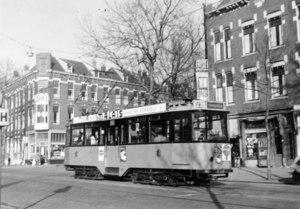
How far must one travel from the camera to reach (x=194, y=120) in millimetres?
13969

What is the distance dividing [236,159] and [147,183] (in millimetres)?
11693

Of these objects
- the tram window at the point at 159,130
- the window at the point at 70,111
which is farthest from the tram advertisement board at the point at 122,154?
the window at the point at 70,111

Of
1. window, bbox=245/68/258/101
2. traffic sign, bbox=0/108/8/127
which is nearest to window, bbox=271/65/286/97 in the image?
window, bbox=245/68/258/101

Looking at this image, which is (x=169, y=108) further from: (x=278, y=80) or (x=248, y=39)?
(x=248, y=39)

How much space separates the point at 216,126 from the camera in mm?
14312

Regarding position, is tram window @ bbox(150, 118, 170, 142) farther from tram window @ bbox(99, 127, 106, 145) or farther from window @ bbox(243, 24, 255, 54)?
window @ bbox(243, 24, 255, 54)

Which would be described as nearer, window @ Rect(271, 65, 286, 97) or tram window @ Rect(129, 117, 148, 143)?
tram window @ Rect(129, 117, 148, 143)

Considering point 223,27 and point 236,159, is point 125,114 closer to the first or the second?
point 236,159

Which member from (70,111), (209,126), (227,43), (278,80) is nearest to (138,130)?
(209,126)

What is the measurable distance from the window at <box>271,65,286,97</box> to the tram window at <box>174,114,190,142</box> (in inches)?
447

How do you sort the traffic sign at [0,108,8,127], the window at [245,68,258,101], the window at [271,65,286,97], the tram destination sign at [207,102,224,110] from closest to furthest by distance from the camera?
the traffic sign at [0,108,8,127], the tram destination sign at [207,102,224,110], the window at [271,65,286,97], the window at [245,68,258,101]

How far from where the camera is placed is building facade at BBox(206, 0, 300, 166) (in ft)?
75.4

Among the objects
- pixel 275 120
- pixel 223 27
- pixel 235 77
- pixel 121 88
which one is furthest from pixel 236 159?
pixel 121 88

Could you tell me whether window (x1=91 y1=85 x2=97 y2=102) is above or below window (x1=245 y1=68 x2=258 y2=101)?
above
